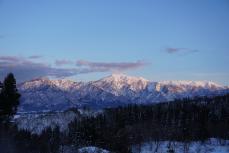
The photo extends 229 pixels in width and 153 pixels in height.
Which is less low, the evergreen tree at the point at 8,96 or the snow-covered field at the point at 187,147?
the evergreen tree at the point at 8,96

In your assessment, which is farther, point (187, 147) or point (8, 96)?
point (187, 147)

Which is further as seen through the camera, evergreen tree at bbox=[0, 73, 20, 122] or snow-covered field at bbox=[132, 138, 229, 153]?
snow-covered field at bbox=[132, 138, 229, 153]

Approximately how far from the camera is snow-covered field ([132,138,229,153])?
457 feet

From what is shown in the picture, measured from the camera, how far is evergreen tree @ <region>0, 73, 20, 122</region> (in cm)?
4225

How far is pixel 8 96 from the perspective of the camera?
42.3 meters

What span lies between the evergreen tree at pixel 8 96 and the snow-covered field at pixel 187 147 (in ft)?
305

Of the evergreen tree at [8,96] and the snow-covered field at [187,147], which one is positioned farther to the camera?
the snow-covered field at [187,147]

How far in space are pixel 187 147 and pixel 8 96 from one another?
10843cm

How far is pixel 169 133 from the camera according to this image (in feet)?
525

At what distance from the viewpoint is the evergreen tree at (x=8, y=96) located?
42.2m

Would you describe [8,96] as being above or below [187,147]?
above

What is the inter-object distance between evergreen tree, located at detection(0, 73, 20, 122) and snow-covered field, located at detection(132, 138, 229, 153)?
93.0m

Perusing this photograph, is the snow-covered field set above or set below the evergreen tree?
below

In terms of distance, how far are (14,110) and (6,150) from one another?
591 cm
